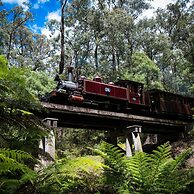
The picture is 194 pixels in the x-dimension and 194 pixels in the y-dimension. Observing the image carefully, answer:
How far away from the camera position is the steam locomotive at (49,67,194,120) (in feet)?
40.7

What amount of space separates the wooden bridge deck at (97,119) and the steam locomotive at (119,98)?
0.79 metres

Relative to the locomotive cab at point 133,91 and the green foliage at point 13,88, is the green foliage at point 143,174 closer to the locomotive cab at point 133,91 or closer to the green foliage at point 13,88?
the green foliage at point 13,88

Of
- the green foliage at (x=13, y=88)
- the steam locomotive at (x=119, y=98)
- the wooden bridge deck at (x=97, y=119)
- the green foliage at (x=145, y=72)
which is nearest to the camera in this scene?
the green foliage at (x=13, y=88)

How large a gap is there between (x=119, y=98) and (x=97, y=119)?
199 centimetres

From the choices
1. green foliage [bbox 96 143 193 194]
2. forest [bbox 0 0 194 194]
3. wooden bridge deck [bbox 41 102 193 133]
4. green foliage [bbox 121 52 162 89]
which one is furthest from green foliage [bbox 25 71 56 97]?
green foliage [bbox 96 143 193 194]

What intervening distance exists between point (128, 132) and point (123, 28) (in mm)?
17036

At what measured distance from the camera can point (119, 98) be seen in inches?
560

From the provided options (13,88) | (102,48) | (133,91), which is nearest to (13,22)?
(102,48)

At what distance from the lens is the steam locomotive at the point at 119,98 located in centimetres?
1240

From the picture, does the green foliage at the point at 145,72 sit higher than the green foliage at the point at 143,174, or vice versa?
the green foliage at the point at 145,72

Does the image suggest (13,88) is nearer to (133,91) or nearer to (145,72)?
(133,91)

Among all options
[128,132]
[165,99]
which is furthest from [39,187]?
[165,99]

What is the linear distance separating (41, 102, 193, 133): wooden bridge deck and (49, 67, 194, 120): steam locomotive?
31.2 inches

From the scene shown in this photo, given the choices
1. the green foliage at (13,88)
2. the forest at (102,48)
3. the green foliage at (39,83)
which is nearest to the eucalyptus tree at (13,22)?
the forest at (102,48)
